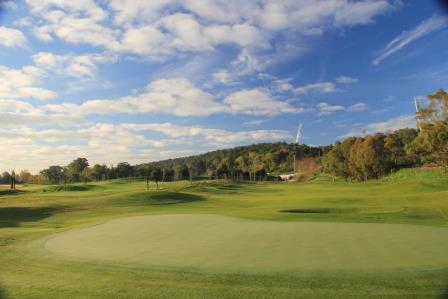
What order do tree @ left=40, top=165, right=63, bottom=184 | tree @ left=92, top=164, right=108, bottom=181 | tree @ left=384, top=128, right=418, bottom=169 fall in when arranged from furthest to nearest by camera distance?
tree @ left=40, top=165, right=63, bottom=184
tree @ left=92, top=164, right=108, bottom=181
tree @ left=384, top=128, right=418, bottom=169

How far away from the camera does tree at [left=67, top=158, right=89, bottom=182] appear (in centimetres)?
14440

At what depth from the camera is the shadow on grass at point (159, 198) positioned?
132ft

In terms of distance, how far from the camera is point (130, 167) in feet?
466

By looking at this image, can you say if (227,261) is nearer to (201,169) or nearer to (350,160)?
(350,160)

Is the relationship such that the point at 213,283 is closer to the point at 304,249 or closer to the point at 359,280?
the point at 359,280

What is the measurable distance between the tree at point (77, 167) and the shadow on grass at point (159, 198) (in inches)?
4235

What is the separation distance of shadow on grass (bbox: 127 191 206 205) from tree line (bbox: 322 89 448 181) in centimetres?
3008

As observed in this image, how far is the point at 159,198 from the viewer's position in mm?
42969

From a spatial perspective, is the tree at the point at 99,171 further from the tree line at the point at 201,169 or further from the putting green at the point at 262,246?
the putting green at the point at 262,246

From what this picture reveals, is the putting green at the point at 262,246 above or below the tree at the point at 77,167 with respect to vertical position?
below

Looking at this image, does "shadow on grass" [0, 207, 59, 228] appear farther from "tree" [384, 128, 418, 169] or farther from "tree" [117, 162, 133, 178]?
"tree" [117, 162, 133, 178]

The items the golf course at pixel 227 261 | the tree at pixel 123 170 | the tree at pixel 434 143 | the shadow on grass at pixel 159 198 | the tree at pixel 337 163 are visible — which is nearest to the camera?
the golf course at pixel 227 261

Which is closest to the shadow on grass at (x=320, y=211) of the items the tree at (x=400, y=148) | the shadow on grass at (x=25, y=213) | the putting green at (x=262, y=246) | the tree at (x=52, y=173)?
the putting green at (x=262, y=246)

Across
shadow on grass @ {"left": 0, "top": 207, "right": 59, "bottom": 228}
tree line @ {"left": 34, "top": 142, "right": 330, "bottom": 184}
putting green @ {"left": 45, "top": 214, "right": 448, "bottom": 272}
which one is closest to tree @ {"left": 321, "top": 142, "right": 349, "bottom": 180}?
tree line @ {"left": 34, "top": 142, "right": 330, "bottom": 184}
